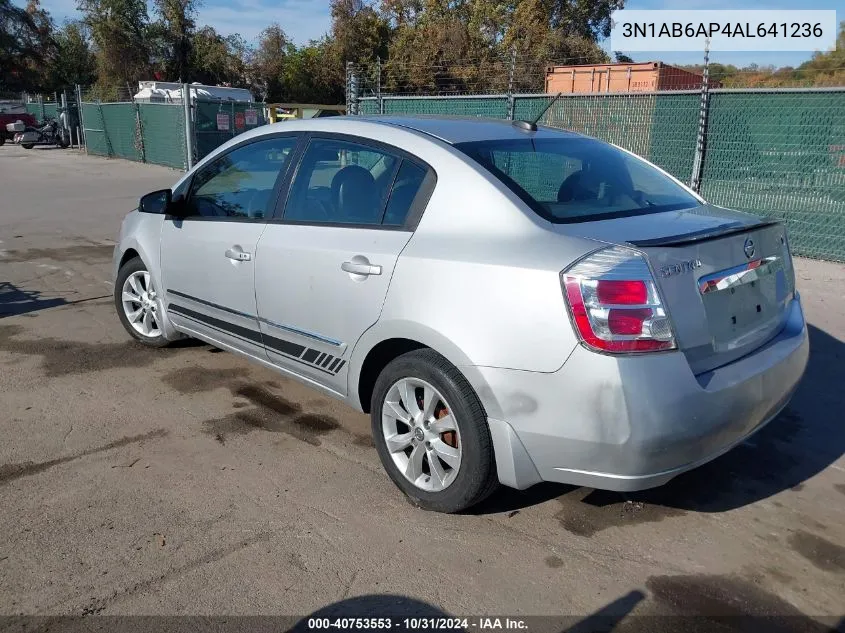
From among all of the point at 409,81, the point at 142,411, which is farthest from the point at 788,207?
the point at 409,81

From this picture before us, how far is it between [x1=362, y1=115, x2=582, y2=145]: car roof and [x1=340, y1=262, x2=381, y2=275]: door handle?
71 cm

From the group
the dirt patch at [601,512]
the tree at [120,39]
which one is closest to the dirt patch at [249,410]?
the dirt patch at [601,512]

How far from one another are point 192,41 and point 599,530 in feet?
155

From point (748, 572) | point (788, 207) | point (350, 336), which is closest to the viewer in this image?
point (748, 572)

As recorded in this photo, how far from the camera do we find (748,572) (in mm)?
2885

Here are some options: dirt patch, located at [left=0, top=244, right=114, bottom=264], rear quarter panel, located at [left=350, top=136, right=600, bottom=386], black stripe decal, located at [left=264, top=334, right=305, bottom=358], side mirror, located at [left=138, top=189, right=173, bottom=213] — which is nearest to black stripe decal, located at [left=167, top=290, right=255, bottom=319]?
black stripe decal, located at [left=264, top=334, right=305, bottom=358]

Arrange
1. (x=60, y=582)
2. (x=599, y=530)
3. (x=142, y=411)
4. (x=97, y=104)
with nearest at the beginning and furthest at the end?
1. (x=60, y=582)
2. (x=599, y=530)
3. (x=142, y=411)
4. (x=97, y=104)

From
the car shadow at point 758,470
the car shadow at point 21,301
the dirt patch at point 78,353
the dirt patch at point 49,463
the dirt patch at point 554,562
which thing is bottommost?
the dirt patch at point 554,562

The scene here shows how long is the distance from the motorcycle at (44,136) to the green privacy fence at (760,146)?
26995mm

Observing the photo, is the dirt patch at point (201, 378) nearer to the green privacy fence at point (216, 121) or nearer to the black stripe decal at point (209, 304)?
the black stripe decal at point (209, 304)

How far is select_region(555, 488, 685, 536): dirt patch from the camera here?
3.21 metres

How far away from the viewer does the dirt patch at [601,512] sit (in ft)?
10.5

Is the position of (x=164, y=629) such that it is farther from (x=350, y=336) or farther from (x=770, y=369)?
(x=770, y=369)

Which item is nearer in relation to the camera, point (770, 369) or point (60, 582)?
point (60, 582)
